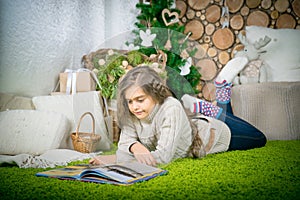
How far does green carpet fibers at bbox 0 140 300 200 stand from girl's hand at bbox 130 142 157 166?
6 centimetres

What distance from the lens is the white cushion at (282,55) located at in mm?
2299

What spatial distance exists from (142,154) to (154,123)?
4.4 inches

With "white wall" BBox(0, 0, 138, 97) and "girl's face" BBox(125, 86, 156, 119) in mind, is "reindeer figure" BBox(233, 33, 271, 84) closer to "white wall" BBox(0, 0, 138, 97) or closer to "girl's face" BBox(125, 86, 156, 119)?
"white wall" BBox(0, 0, 138, 97)

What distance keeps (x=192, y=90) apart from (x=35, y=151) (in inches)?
29.6

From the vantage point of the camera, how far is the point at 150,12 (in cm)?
204

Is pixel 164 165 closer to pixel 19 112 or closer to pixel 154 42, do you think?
pixel 154 42

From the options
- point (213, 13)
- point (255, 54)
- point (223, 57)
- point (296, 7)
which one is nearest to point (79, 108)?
point (255, 54)

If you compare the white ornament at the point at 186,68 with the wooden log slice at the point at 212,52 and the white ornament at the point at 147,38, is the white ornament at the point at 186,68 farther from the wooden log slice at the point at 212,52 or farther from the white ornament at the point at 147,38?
the wooden log slice at the point at 212,52

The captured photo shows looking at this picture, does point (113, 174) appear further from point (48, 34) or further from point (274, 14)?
point (274, 14)

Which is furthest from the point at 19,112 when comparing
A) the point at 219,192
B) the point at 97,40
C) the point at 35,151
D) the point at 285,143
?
the point at 285,143

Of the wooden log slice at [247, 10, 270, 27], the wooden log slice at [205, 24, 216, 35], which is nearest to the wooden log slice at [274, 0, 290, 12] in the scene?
the wooden log slice at [247, 10, 270, 27]

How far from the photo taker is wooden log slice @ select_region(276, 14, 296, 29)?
2639 mm

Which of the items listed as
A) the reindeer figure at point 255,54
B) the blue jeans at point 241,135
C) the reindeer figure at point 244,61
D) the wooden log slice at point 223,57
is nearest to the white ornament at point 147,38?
the blue jeans at point 241,135

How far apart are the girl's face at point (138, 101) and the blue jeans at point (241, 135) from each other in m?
0.58
